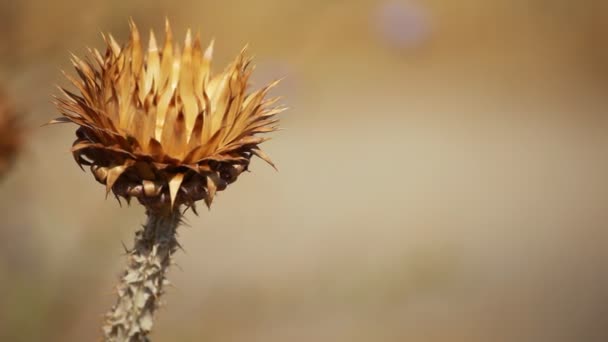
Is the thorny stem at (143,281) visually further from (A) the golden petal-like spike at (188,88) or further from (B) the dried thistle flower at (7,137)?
(B) the dried thistle flower at (7,137)

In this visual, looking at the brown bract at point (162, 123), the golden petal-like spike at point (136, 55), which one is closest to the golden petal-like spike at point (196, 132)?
the brown bract at point (162, 123)

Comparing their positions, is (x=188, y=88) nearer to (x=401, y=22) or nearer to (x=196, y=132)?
(x=196, y=132)

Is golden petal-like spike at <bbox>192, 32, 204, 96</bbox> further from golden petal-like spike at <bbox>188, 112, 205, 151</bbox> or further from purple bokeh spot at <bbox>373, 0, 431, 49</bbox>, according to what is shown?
purple bokeh spot at <bbox>373, 0, 431, 49</bbox>

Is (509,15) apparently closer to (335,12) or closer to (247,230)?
(335,12)

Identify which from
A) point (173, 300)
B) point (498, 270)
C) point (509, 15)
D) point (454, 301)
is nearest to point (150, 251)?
point (173, 300)

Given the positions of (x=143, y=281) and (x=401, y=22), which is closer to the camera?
(x=143, y=281)

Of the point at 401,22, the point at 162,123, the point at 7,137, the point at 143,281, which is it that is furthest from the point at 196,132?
the point at 401,22
